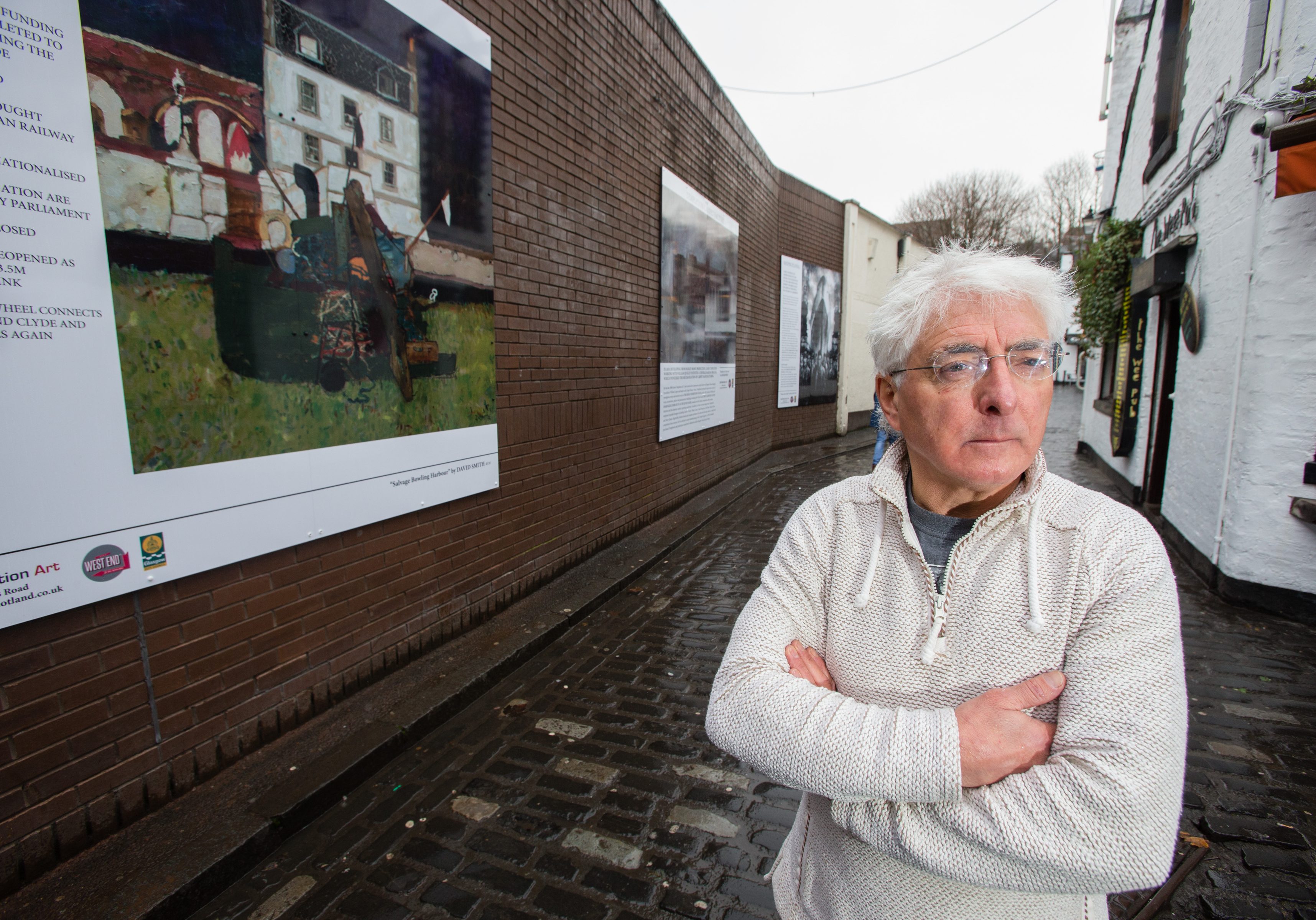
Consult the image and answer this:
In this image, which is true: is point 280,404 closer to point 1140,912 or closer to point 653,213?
point 1140,912

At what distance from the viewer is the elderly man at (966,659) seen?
1.04 metres

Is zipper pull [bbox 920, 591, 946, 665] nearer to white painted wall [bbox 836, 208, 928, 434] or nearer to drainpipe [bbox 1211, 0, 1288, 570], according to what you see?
drainpipe [bbox 1211, 0, 1288, 570]

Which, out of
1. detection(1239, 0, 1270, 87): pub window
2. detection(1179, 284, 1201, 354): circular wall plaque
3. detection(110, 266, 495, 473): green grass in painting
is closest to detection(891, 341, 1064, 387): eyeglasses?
detection(110, 266, 495, 473): green grass in painting

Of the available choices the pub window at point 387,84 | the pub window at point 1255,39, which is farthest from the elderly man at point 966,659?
the pub window at point 1255,39

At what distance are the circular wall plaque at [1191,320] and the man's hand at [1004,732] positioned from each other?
A: 23.2 ft

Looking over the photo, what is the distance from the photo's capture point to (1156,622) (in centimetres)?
110

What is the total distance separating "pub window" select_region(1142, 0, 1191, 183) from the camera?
7.80 meters

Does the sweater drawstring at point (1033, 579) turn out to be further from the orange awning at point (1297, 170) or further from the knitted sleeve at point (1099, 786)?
the orange awning at point (1297, 170)

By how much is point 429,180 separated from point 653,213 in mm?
3737

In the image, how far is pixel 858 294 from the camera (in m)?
17.8

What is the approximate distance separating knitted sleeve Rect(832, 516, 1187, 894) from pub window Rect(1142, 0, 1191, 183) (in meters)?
9.24

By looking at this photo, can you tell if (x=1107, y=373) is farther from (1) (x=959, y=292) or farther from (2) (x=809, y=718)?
(2) (x=809, y=718)

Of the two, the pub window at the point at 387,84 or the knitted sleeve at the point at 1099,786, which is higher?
the pub window at the point at 387,84

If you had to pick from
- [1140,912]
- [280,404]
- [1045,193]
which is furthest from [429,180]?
[1045,193]
